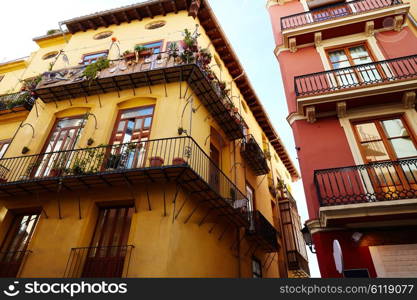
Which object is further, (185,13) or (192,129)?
(185,13)

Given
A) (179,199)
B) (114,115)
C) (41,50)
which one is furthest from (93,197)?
(41,50)

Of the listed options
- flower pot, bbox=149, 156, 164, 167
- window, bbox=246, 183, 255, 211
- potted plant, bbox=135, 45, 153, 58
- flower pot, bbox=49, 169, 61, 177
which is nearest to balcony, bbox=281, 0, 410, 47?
potted plant, bbox=135, 45, 153, 58

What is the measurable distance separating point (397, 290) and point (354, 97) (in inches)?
251

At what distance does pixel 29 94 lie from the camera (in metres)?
13.4

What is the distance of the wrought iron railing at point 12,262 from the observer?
8.00 m

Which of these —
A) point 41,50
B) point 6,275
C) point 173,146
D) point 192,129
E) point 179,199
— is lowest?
point 6,275

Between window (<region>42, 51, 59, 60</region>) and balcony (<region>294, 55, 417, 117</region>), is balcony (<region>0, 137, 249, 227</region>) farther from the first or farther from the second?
window (<region>42, 51, 59, 60</region>)

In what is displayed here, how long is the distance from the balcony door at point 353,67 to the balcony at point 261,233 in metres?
6.64

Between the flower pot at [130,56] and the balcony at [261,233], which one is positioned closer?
the balcony at [261,233]

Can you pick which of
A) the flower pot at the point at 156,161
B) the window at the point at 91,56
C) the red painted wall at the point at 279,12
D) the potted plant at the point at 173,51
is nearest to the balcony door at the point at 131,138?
the flower pot at the point at 156,161

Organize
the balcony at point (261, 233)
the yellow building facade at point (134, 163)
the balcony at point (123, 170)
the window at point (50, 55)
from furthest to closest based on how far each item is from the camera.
Result: the window at point (50, 55) → the balcony at point (261, 233) → the balcony at point (123, 170) → the yellow building facade at point (134, 163)

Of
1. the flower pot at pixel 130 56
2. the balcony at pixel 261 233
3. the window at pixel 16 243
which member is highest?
the flower pot at pixel 130 56

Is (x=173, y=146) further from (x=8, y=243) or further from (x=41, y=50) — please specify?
(x=41, y=50)

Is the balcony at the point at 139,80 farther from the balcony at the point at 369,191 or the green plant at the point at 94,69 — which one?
the balcony at the point at 369,191
